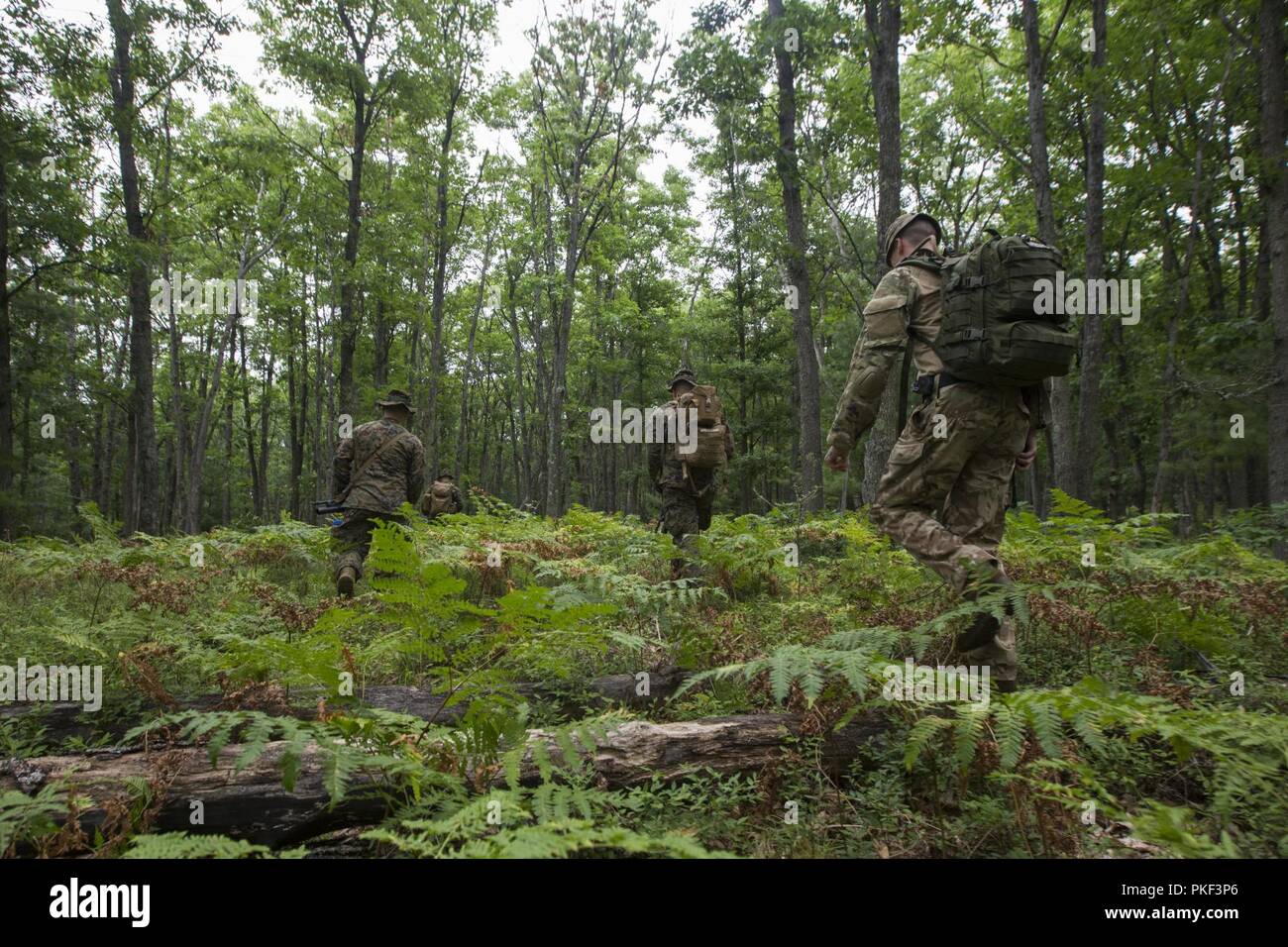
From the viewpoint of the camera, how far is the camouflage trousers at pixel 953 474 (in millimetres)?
4039

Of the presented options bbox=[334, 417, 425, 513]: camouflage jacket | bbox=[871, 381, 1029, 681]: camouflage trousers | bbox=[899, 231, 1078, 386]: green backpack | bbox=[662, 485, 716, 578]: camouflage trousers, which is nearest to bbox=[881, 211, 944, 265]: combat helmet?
bbox=[899, 231, 1078, 386]: green backpack

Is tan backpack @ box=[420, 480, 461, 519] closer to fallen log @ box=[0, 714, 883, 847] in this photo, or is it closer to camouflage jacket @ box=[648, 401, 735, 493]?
camouflage jacket @ box=[648, 401, 735, 493]

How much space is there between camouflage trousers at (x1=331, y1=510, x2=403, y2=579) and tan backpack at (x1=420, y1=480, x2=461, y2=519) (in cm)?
646

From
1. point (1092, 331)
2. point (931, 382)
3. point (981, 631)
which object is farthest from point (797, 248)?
point (981, 631)

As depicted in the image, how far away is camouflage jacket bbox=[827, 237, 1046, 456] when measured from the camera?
167 inches

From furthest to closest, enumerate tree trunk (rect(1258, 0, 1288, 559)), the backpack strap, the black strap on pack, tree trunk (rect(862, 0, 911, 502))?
tree trunk (rect(862, 0, 911, 502)), tree trunk (rect(1258, 0, 1288, 559)), the backpack strap, the black strap on pack

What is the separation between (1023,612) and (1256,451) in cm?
1560

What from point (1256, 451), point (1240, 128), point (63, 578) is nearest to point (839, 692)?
point (63, 578)

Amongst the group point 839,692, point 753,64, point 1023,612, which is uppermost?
point 753,64

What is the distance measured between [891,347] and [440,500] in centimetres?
1240

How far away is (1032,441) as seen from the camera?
4.43 meters

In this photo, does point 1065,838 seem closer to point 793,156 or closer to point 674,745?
point 674,745
